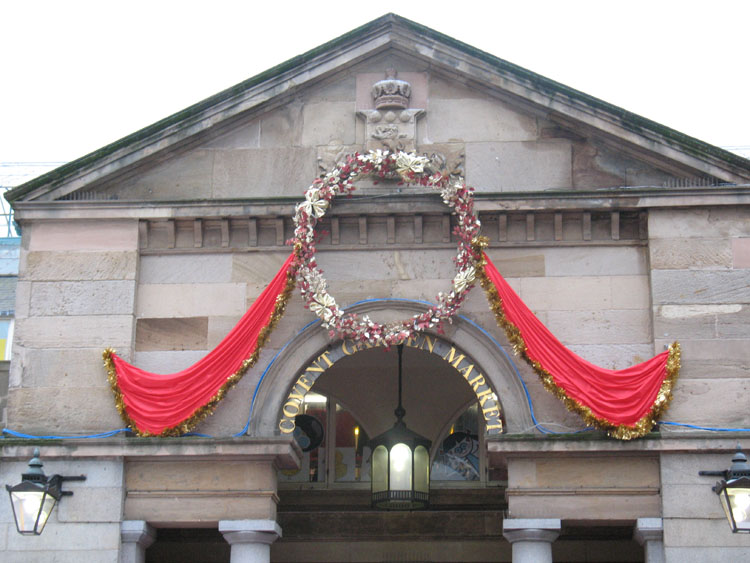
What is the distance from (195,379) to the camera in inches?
633

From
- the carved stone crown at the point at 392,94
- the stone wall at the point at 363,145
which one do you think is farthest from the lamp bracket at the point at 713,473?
the carved stone crown at the point at 392,94

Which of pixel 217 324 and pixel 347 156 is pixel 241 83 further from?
pixel 217 324

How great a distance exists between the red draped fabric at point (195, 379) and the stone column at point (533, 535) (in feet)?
12.9

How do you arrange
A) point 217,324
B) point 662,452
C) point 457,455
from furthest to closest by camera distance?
1. point 457,455
2. point 217,324
3. point 662,452

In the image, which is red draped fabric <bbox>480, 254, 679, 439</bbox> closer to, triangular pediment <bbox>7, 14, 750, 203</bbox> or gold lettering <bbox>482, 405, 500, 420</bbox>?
gold lettering <bbox>482, 405, 500, 420</bbox>

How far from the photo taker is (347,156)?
55.8 ft

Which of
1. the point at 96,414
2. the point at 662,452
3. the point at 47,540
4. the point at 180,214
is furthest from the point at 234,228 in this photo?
the point at 662,452

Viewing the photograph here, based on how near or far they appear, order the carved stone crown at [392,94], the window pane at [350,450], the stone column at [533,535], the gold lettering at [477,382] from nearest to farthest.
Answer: the stone column at [533,535], the gold lettering at [477,382], the carved stone crown at [392,94], the window pane at [350,450]

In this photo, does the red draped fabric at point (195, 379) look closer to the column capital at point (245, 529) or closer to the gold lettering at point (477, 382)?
the column capital at point (245, 529)

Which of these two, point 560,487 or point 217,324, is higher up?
point 217,324

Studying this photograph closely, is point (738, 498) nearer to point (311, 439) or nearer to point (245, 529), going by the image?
point (245, 529)

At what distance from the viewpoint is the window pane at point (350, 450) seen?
21125mm

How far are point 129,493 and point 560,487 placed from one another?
5.48 metres

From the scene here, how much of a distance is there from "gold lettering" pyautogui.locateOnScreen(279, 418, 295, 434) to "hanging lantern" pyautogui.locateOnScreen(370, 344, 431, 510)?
1646 millimetres
